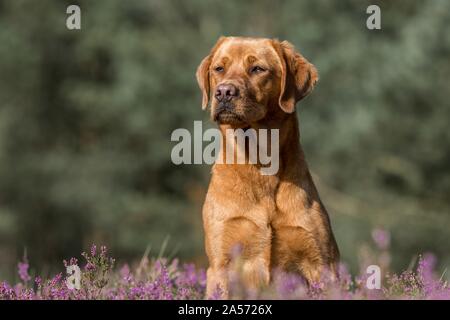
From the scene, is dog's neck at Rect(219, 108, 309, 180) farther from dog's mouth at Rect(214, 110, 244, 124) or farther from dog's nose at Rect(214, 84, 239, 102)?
dog's nose at Rect(214, 84, 239, 102)

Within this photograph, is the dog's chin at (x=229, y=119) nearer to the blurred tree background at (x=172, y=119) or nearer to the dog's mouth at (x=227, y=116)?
the dog's mouth at (x=227, y=116)

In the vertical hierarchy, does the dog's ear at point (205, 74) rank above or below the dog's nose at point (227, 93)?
above

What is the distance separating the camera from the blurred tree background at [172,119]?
2200 centimetres

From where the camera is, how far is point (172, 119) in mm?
26469

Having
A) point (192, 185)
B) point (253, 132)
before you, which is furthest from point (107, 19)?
point (253, 132)

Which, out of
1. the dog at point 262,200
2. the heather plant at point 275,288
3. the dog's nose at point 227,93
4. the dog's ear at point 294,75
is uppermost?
the dog's ear at point 294,75

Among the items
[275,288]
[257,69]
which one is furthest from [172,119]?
[275,288]

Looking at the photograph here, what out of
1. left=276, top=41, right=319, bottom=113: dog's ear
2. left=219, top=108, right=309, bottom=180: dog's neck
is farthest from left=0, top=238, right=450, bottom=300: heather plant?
left=276, top=41, right=319, bottom=113: dog's ear

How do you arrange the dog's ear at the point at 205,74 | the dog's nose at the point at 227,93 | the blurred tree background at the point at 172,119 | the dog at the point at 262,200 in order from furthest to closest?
the blurred tree background at the point at 172,119 < the dog's ear at the point at 205,74 < the dog's nose at the point at 227,93 < the dog at the point at 262,200

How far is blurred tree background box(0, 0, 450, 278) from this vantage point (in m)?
22.0

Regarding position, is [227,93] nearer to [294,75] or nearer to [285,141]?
[285,141]

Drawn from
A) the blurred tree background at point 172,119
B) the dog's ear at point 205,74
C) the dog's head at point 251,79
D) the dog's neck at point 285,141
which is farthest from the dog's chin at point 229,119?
the blurred tree background at point 172,119

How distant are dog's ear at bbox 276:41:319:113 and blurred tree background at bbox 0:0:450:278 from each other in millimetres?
15355
